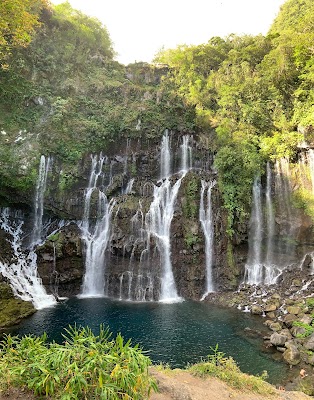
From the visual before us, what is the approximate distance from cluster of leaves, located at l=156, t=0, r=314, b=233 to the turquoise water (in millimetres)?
7047

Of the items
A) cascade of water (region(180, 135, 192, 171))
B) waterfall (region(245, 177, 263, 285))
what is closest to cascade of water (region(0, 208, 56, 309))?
waterfall (region(245, 177, 263, 285))

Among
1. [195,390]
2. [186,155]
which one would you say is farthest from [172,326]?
[186,155]

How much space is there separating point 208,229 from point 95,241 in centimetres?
788

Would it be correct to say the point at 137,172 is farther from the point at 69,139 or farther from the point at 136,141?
the point at 69,139

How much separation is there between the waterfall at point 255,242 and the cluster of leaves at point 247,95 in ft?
2.75

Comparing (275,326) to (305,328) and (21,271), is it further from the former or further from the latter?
(21,271)

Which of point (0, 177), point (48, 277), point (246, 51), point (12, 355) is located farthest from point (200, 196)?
point (12, 355)

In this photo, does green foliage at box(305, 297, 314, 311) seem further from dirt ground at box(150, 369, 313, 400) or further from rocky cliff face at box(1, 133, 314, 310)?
dirt ground at box(150, 369, 313, 400)

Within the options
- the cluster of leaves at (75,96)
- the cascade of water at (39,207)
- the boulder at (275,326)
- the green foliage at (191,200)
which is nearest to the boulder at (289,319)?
the boulder at (275,326)

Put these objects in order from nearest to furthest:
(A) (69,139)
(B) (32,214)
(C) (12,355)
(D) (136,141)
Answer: (C) (12,355)
(B) (32,214)
(A) (69,139)
(D) (136,141)

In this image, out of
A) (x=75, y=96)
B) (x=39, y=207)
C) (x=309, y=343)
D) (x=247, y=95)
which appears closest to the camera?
(x=309, y=343)

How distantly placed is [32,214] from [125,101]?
1428cm

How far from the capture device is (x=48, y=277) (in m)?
20.2

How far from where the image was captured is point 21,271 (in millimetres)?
19734
